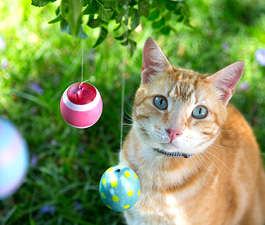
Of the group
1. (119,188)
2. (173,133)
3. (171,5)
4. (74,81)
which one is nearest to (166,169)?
(173,133)

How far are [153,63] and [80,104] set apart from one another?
0.64 meters

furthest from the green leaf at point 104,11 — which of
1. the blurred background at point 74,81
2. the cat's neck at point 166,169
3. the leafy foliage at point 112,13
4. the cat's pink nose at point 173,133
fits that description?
the blurred background at point 74,81

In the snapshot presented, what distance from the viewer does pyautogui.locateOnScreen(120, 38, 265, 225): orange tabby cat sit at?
1646 millimetres

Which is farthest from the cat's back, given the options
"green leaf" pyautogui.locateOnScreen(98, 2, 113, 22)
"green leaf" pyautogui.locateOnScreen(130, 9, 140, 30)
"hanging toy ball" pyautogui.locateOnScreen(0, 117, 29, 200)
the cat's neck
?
"hanging toy ball" pyautogui.locateOnScreen(0, 117, 29, 200)

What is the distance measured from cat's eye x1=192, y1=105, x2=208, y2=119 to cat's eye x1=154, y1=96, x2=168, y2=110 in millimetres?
166

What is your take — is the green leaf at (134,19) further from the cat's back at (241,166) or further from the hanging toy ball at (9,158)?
the hanging toy ball at (9,158)

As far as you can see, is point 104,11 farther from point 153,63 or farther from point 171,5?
point 171,5

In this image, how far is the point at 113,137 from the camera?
117 inches

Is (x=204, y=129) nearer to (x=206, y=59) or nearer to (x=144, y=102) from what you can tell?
(x=144, y=102)

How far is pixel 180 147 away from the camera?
158 centimetres

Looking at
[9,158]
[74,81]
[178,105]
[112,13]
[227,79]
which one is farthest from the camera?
[74,81]

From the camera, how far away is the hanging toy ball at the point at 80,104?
54.0 inches

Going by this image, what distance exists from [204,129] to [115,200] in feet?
2.08

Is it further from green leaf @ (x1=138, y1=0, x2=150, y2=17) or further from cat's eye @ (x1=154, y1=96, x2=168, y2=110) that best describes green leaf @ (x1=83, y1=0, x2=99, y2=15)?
cat's eye @ (x1=154, y1=96, x2=168, y2=110)
